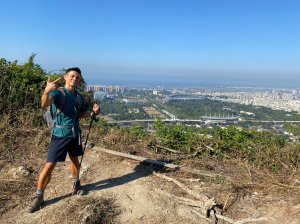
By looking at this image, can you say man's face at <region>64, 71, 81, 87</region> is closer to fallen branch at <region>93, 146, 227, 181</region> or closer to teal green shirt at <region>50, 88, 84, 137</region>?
teal green shirt at <region>50, 88, 84, 137</region>

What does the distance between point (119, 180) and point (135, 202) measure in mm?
803

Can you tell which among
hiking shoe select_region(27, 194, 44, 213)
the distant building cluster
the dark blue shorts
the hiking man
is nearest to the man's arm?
the hiking man

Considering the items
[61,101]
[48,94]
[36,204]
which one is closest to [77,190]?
[36,204]

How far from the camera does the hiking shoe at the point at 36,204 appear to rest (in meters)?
4.18

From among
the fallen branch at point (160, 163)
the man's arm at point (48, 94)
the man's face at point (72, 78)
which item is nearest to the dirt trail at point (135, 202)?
the fallen branch at point (160, 163)

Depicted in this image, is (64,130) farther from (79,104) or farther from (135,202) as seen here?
(135,202)

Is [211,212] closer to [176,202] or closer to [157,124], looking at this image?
[176,202]

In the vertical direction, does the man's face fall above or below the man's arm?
above

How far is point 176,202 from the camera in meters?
4.63

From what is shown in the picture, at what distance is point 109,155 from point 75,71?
2.47 metres

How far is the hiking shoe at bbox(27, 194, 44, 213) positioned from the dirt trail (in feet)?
0.20

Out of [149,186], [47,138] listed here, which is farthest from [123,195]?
[47,138]

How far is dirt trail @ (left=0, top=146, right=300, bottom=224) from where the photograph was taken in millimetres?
4156

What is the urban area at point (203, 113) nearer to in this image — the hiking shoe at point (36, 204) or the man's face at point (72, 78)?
the man's face at point (72, 78)
